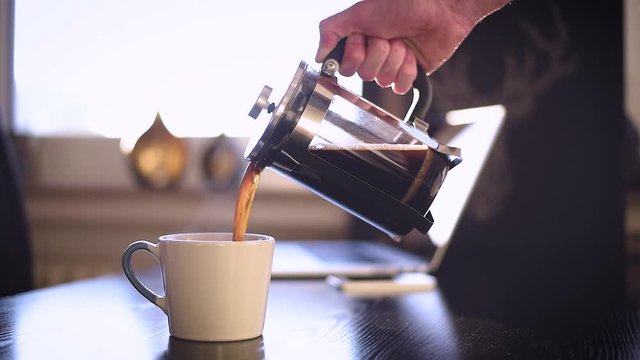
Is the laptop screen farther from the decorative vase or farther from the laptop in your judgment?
the decorative vase

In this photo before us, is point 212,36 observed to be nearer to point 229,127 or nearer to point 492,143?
point 229,127

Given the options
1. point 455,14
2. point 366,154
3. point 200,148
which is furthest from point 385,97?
point 366,154

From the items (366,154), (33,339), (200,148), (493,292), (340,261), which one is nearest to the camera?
(33,339)

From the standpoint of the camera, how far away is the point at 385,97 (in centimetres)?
205

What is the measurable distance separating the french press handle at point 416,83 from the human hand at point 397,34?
18mm

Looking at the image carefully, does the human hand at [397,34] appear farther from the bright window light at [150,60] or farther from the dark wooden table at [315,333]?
the bright window light at [150,60]

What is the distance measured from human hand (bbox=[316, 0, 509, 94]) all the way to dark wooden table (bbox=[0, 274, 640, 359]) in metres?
0.30

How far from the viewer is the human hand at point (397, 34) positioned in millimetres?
844

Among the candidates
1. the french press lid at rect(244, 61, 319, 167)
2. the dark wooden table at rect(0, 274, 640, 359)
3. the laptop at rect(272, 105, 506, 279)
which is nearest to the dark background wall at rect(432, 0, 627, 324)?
the laptop at rect(272, 105, 506, 279)

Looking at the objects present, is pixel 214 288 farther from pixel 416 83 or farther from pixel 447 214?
pixel 447 214

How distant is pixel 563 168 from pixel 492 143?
0.93 meters

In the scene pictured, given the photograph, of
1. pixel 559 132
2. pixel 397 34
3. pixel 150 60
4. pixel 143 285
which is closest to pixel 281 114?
pixel 143 285

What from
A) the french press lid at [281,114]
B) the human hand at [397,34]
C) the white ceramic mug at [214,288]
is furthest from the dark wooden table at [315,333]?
the human hand at [397,34]

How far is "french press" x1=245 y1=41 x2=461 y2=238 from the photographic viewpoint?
66 cm
